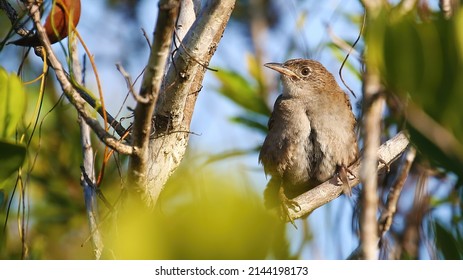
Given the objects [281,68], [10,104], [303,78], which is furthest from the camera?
[303,78]

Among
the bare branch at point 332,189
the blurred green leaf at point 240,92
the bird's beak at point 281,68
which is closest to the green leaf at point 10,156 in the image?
the bare branch at point 332,189

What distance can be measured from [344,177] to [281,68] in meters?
1.45

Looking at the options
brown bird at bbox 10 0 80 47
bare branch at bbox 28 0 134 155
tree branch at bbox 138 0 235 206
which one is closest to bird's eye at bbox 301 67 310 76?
tree branch at bbox 138 0 235 206

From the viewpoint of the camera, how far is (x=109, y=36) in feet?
21.0

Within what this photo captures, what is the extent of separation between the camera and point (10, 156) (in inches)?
89.7

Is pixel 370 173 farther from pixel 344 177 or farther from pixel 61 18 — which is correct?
pixel 344 177

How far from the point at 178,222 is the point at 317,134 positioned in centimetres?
394

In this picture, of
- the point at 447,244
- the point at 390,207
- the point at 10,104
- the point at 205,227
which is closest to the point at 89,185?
the point at 10,104

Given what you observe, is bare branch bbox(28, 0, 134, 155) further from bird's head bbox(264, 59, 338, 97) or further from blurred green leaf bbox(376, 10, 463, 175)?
bird's head bbox(264, 59, 338, 97)

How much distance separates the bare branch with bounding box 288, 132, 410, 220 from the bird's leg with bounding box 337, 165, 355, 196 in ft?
0.11

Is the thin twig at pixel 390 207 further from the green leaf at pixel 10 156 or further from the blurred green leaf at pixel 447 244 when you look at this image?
the green leaf at pixel 10 156

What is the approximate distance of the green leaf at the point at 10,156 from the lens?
2.23 m

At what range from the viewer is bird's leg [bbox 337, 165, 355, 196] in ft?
14.5
